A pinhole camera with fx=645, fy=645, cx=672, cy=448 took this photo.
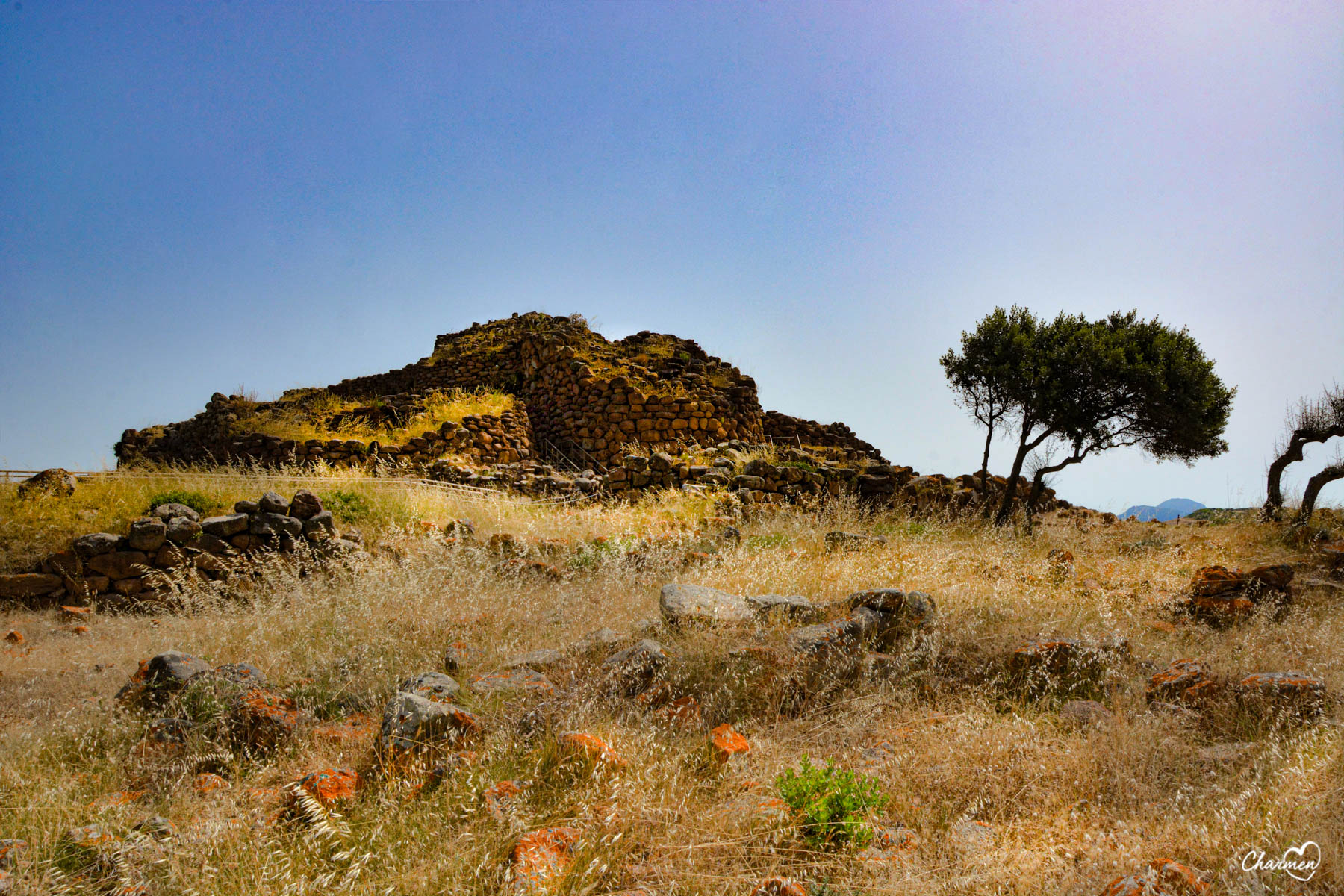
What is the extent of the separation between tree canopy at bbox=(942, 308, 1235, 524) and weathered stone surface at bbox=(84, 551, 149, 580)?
14.5 meters

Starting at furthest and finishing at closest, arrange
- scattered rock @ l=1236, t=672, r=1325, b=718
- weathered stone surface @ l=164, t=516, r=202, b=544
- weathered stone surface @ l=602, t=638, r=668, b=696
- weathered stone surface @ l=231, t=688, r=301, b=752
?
weathered stone surface @ l=164, t=516, r=202, b=544 < weathered stone surface @ l=602, t=638, r=668, b=696 < scattered rock @ l=1236, t=672, r=1325, b=718 < weathered stone surface @ l=231, t=688, r=301, b=752

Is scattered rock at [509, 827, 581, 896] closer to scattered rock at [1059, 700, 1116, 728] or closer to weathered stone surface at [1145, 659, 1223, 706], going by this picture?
scattered rock at [1059, 700, 1116, 728]

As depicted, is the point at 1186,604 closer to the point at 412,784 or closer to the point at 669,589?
the point at 669,589

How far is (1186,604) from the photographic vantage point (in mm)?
6645

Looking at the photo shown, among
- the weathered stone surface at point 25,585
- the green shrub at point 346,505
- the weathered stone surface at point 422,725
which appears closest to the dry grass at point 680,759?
Result: the weathered stone surface at point 422,725

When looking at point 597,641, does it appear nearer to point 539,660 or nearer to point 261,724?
point 539,660

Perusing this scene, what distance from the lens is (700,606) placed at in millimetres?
5402

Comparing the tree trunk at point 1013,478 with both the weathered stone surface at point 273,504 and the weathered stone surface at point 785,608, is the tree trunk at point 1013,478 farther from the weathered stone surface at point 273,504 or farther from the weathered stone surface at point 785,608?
the weathered stone surface at point 273,504

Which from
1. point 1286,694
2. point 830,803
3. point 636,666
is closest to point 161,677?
point 636,666

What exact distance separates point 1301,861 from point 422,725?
390 cm

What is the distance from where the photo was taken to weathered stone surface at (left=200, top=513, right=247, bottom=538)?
7902 mm

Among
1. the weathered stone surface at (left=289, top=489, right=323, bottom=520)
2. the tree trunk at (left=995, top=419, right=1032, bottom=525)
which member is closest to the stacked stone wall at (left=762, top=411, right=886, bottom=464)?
the tree trunk at (left=995, top=419, right=1032, bottom=525)

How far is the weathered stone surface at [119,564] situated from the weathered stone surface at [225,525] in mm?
707
